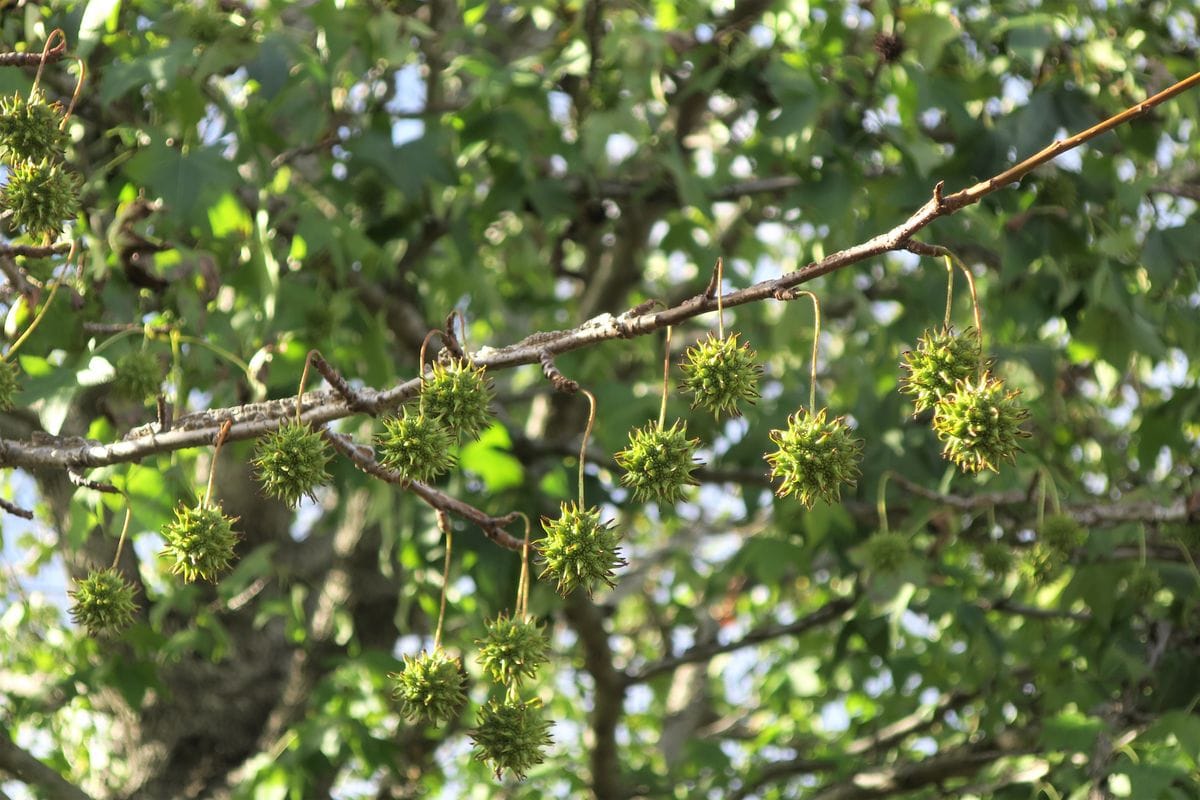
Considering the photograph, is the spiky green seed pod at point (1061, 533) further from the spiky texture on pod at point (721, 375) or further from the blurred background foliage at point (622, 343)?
the spiky texture on pod at point (721, 375)

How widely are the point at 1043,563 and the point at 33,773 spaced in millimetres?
3300

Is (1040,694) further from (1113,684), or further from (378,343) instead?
(378,343)

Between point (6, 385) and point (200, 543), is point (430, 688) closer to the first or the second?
point (200, 543)

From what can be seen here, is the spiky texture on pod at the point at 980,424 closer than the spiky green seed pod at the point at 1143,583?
Yes

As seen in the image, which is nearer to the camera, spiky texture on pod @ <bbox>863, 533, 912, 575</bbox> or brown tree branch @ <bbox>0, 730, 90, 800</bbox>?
brown tree branch @ <bbox>0, 730, 90, 800</bbox>

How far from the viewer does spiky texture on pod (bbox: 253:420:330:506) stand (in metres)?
2.55

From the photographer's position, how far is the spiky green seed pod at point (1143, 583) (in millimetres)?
4750

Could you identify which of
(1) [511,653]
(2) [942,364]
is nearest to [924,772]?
(1) [511,653]

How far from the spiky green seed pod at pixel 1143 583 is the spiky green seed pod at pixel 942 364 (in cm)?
269

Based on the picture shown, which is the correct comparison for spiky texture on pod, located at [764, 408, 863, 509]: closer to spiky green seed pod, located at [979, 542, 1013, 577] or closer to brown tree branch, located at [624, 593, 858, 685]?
spiky green seed pod, located at [979, 542, 1013, 577]

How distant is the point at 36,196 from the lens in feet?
9.37

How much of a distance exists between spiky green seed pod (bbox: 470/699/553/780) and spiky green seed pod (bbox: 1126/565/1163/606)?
294 cm

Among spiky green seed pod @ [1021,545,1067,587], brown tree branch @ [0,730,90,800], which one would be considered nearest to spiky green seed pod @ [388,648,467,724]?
brown tree branch @ [0,730,90,800]

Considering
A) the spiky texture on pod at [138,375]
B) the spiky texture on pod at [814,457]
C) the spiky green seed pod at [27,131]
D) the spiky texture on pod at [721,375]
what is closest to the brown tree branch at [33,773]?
the spiky texture on pod at [138,375]
